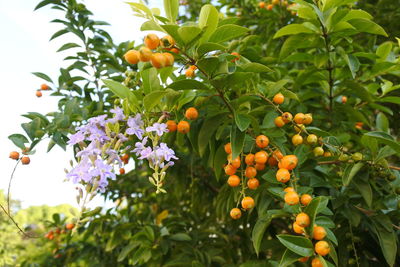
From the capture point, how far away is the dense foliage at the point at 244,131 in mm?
988

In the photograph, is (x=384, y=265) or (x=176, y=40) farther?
(x=384, y=265)

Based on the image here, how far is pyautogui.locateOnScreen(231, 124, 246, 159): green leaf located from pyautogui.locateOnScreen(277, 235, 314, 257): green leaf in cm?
30

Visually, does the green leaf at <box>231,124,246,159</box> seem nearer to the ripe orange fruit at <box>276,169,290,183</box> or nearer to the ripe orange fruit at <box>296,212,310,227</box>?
the ripe orange fruit at <box>276,169,290,183</box>

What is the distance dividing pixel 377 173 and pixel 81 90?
1.73m

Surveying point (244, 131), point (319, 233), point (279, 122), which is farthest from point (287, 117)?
point (319, 233)

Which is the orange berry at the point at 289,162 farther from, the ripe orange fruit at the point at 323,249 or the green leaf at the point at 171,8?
the green leaf at the point at 171,8

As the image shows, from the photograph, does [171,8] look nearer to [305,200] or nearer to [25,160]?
[305,200]

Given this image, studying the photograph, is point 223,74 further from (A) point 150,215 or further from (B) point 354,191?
(A) point 150,215

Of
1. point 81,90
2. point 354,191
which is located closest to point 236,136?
point 354,191

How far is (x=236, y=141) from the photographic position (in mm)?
1100

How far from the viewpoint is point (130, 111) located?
45.8 inches

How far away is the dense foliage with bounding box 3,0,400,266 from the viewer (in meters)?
0.99

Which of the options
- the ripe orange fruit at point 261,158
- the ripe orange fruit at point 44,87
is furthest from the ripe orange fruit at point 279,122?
the ripe orange fruit at point 44,87

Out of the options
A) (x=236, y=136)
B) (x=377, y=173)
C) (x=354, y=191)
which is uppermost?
(x=236, y=136)
